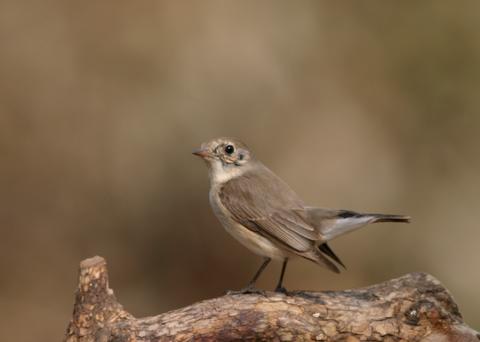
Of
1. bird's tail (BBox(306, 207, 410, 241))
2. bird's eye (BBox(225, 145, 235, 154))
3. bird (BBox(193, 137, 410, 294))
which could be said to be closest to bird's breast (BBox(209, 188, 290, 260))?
bird (BBox(193, 137, 410, 294))

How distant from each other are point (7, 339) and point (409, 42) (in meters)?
5.93

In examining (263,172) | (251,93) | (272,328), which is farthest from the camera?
(251,93)

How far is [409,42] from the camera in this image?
1037 cm

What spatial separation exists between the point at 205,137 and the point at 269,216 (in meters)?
3.72

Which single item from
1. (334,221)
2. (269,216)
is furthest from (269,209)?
(334,221)

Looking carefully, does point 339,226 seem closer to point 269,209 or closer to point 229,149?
point 269,209

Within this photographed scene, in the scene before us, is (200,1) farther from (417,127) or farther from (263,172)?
(263,172)

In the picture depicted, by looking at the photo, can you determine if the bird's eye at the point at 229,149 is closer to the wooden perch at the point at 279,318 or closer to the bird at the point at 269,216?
the bird at the point at 269,216

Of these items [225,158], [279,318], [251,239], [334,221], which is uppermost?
[225,158]

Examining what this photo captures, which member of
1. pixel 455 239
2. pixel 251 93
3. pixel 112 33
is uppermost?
pixel 112 33

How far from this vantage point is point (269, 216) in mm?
5812

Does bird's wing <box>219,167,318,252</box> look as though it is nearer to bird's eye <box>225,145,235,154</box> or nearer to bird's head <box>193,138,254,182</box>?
bird's head <box>193,138,254,182</box>

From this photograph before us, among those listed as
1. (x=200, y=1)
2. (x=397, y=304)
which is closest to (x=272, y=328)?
(x=397, y=304)

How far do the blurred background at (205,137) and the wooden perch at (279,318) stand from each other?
416 cm
